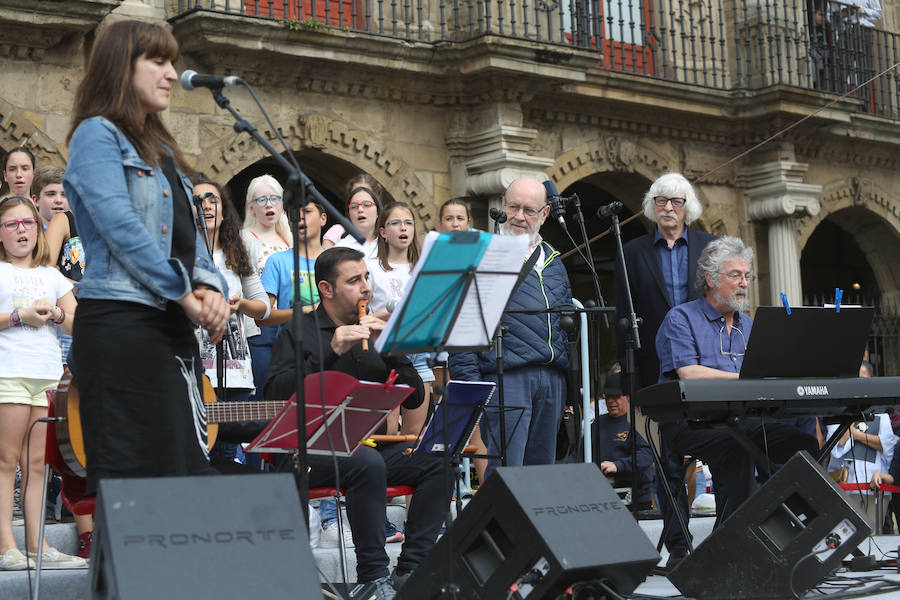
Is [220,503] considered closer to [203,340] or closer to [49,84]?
[203,340]

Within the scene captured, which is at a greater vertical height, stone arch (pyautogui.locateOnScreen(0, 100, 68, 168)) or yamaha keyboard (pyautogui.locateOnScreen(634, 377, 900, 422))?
stone arch (pyautogui.locateOnScreen(0, 100, 68, 168))

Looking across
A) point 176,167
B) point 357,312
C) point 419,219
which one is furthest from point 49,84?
point 176,167

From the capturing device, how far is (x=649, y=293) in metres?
6.91

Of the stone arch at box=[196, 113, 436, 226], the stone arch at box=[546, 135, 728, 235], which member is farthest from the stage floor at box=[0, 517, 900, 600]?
the stone arch at box=[546, 135, 728, 235]

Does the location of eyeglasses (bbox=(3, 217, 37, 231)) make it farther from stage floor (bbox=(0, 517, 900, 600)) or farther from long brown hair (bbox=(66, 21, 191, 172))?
long brown hair (bbox=(66, 21, 191, 172))

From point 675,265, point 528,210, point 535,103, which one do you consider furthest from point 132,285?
point 535,103

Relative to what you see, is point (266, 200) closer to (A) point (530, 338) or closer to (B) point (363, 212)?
(B) point (363, 212)

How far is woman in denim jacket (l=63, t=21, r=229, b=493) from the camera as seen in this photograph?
142 inches

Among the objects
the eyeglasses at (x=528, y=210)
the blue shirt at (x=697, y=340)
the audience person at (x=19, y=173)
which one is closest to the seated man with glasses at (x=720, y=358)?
the blue shirt at (x=697, y=340)

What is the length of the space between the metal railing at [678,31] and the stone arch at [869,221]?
111 cm

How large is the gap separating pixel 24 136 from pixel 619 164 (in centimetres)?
→ 644

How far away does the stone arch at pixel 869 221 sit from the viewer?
1548cm

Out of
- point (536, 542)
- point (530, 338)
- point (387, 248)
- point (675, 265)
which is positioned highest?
point (387, 248)

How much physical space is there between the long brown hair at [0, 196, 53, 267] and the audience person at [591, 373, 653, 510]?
3.93 metres
